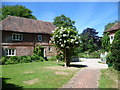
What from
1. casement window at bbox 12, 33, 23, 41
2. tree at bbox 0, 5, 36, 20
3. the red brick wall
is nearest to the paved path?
the red brick wall

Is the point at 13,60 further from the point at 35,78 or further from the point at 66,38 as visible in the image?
the point at 35,78

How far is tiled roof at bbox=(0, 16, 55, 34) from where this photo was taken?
21033mm

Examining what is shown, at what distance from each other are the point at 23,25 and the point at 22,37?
10.3 feet

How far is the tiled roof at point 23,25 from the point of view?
21.0 m

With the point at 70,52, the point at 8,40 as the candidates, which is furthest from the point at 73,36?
the point at 8,40

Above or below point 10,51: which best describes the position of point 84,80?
below

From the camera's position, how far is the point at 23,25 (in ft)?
76.8

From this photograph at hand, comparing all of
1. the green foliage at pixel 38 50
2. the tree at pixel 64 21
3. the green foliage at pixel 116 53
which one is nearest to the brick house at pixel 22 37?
the green foliage at pixel 38 50

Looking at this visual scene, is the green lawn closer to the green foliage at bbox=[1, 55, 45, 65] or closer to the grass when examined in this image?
the grass

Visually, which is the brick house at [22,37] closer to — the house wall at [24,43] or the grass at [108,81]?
the house wall at [24,43]

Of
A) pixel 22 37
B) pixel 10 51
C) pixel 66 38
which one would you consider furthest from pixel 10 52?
pixel 66 38

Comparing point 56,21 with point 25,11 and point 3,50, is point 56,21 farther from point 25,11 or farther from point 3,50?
point 3,50

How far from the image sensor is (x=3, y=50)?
1961 cm

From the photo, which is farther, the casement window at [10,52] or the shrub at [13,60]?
the casement window at [10,52]
